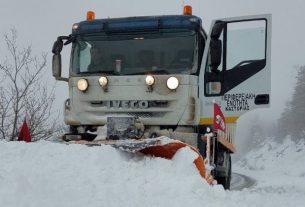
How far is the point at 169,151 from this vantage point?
5359mm

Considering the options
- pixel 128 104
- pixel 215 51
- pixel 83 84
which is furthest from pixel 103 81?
pixel 215 51

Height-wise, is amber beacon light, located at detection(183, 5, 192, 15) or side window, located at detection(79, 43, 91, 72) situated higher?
amber beacon light, located at detection(183, 5, 192, 15)

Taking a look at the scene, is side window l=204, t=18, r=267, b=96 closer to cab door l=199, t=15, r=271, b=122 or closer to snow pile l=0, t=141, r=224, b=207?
cab door l=199, t=15, r=271, b=122

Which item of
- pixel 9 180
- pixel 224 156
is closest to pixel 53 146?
Answer: pixel 9 180

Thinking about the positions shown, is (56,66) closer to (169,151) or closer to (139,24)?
(139,24)

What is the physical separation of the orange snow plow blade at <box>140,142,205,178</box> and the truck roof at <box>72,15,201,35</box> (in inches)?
87.5

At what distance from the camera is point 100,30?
725 centimetres

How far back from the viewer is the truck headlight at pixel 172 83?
6609 millimetres

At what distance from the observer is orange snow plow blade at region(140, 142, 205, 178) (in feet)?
17.3

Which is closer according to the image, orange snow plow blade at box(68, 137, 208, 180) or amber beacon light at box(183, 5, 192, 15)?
orange snow plow blade at box(68, 137, 208, 180)

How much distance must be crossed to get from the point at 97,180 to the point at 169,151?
136 centimetres

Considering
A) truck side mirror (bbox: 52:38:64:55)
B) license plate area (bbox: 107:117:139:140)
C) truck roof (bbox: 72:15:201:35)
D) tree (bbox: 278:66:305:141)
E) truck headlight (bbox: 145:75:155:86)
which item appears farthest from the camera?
tree (bbox: 278:66:305:141)

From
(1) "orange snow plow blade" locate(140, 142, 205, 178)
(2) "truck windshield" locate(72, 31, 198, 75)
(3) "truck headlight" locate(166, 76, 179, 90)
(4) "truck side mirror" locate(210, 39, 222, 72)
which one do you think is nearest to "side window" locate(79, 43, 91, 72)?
(2) "truck windshield" locate(72, 31, 198, 75)

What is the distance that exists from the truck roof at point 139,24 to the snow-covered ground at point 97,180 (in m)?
2.43
